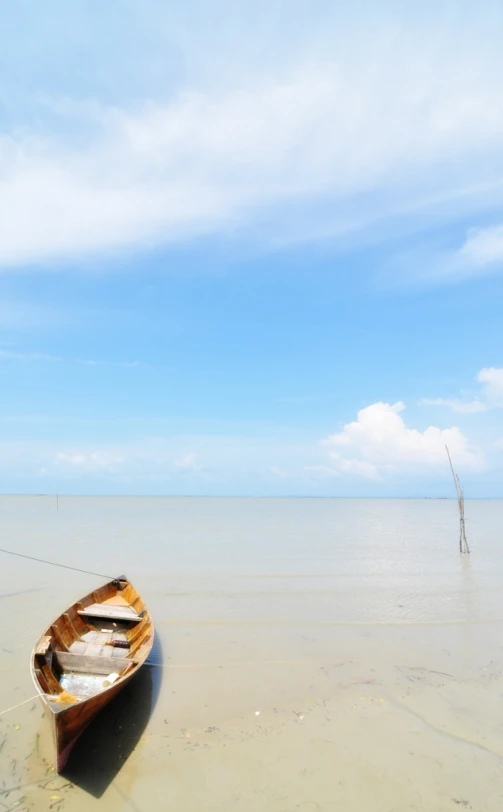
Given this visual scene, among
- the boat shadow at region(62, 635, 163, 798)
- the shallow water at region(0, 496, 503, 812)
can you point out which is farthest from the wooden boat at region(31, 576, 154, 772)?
the shallow water at region(0, 496, 503, 812)

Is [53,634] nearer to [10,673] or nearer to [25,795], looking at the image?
[10,673]

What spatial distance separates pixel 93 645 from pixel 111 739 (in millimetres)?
3162

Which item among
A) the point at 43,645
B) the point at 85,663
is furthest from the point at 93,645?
the point at 43,645

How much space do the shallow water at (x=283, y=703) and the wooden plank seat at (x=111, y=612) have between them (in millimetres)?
1076

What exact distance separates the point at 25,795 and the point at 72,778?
59 centimetres

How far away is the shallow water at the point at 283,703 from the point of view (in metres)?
6.30

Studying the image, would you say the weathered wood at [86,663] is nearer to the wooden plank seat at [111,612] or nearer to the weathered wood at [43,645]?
the weathered wood at [43,645]

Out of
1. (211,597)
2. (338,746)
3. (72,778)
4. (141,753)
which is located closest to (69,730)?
(72,778)

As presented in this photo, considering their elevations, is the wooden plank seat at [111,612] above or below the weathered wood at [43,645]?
below

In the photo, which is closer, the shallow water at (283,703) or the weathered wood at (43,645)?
the shallow water at (283,703)

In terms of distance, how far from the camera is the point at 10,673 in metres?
9.85

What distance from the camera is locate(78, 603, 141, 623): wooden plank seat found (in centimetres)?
1134

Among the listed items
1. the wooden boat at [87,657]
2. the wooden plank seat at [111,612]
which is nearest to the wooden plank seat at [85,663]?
the wooden boat at [87,657]

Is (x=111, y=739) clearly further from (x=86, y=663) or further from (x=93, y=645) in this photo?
(x=93, y=645)
